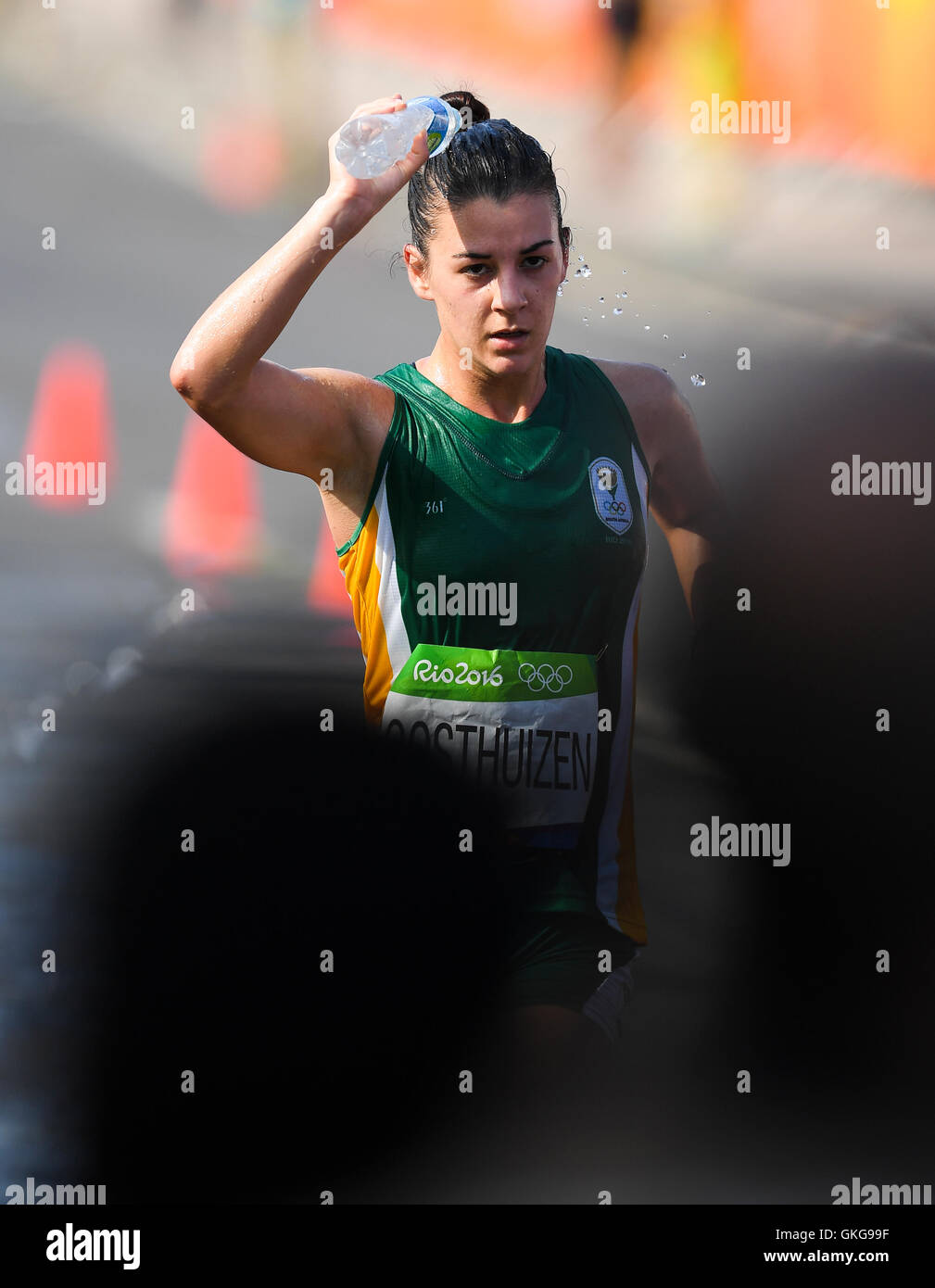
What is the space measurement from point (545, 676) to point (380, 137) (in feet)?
4.08

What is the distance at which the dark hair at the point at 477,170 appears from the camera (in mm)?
2742

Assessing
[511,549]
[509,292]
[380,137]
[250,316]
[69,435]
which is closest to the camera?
[250,316]

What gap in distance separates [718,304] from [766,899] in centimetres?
156

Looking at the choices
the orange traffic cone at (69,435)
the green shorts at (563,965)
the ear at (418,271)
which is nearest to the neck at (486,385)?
the ear at (418,271)

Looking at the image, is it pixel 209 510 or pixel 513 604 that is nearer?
pixel 513 604

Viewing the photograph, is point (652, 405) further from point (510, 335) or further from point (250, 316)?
point (250, 316)

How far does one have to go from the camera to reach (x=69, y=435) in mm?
3039

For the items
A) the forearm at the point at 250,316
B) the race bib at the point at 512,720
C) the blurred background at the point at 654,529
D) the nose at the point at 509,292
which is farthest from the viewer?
the blurred background at the point at 654,529

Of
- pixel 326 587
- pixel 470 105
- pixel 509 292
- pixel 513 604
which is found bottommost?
pixel 513 604

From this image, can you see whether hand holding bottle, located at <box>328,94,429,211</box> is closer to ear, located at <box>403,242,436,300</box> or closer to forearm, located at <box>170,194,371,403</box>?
forearm, located at <box>170,194,371,403</box>

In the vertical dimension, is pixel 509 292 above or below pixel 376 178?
below

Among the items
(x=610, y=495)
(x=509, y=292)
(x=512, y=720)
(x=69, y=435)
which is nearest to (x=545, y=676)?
(x=512, y=720)

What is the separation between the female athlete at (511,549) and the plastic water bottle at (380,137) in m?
0.23

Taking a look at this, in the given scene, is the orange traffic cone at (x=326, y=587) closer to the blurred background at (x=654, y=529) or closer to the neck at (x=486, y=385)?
the blurred background at (x=654, y=529)
